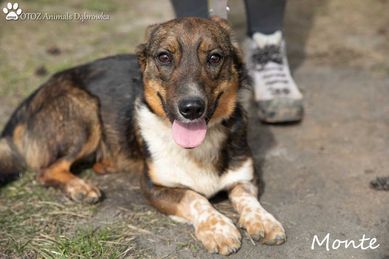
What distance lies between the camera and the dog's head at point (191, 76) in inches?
123

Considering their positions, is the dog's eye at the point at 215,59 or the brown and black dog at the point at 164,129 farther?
the dog's eye at the point at 215,59

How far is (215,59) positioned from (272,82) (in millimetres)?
1527

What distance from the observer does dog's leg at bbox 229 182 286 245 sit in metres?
3.11

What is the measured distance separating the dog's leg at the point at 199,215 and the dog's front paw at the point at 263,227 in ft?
0.27

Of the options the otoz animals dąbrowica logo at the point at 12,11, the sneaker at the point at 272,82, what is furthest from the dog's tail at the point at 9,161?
the otoz animals dąbrowica logo at the point at 12,11

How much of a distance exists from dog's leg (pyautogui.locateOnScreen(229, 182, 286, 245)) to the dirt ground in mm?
61

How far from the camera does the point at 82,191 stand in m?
3.68

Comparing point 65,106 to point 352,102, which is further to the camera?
point 352,102

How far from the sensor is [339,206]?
3531mm

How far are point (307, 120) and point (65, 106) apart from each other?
6.65 ft

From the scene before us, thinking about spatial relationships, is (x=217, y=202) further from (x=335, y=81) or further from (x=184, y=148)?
(x=335, y=81)

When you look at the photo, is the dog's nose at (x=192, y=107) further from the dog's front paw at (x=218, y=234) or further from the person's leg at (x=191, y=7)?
the person's leg at (x=191, y=7)

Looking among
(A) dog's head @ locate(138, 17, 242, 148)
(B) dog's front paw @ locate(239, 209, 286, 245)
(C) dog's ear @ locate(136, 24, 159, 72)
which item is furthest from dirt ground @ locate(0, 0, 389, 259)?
(C) dog's ear @ locate(136, 24, 159, 72)

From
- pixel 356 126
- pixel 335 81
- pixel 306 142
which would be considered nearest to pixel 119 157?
pixel 306 142
